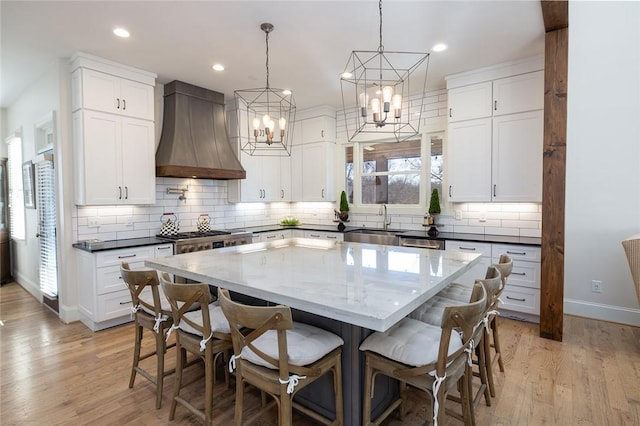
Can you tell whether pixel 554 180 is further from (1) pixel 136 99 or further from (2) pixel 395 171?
(1) pixel 136 99

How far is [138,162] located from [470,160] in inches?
158

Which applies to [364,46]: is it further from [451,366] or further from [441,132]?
[451,366]

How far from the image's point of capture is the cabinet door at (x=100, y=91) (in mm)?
3443

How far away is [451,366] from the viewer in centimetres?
155

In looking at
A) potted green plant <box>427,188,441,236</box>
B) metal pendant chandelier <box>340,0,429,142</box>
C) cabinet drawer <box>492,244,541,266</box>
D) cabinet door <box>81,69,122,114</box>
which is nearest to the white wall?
cabinet drawer <box>492,244,541,266</box>

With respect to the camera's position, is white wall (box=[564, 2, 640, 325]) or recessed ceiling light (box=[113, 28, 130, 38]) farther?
white wall (box=[564, 2, 640, 325])

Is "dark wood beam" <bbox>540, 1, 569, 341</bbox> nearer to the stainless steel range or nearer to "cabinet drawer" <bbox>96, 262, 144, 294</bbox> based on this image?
the stainless steel range

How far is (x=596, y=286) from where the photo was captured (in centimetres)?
363

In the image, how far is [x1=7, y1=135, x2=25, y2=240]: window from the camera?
5.05m

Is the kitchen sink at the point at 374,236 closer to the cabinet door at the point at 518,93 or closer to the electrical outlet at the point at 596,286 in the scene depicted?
the cabinet door at the point at 518,93

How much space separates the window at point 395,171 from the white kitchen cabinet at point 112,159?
3.04 metres

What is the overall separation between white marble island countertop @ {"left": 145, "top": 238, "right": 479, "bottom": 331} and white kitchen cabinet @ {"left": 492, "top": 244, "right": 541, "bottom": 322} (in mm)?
1421

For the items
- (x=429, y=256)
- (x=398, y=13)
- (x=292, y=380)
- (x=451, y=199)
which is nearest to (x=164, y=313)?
(x=292, y=380)

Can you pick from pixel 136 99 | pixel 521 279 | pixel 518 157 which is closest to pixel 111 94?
pixel 136 99
